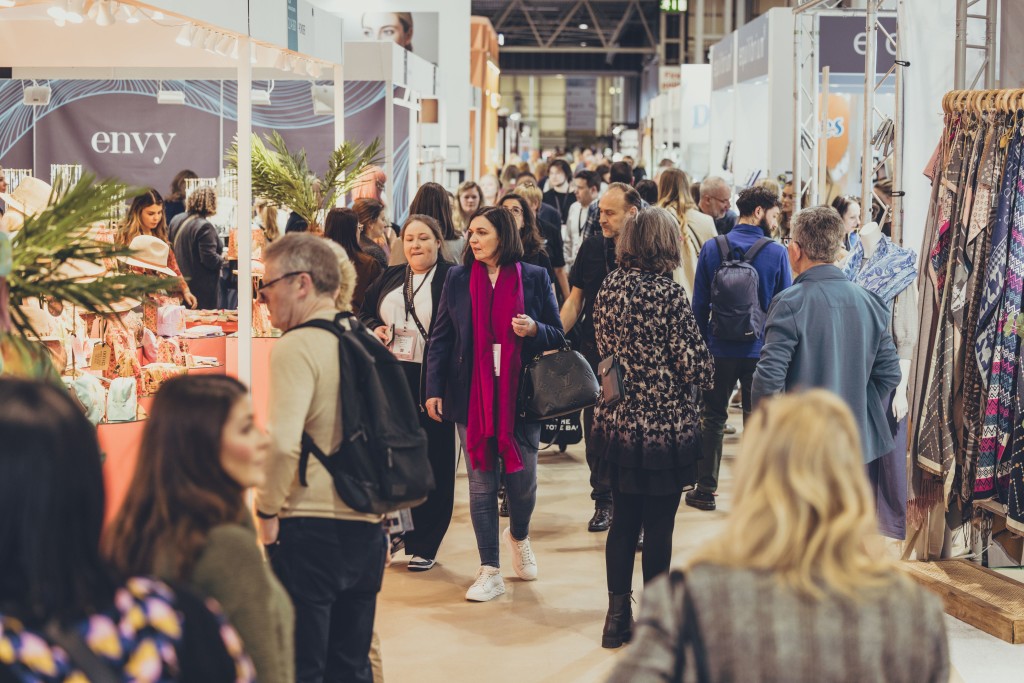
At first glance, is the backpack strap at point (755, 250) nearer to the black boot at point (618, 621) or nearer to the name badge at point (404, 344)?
the name badge at point (404, 344)

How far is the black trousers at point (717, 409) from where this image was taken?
5.71m

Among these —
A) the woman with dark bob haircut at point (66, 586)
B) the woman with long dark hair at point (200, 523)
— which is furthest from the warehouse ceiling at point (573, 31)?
the woman with dark bob haircut at point (66, 586)

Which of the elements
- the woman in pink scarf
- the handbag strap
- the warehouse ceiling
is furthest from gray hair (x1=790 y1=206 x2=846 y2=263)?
the warehouse ceiling

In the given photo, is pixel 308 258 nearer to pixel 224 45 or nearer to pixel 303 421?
pixel 303 421

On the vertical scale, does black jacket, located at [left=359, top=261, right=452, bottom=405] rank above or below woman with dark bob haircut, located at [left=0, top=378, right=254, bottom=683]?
above

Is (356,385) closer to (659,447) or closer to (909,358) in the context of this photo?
(659,447)

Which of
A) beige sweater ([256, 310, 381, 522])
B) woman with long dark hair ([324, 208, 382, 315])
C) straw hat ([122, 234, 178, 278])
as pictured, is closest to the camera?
beige sweater ([256, 310, 381, 522])

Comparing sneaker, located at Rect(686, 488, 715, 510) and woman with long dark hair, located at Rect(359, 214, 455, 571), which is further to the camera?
sneaker, located at Rect(686, 488, 715, 510)

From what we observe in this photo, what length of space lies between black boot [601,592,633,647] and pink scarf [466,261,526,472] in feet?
2.17

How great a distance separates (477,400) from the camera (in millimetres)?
4383

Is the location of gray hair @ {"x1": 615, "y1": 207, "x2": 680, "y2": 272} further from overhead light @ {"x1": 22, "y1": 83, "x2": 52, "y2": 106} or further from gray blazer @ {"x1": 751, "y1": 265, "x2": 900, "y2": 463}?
overhead light @ {"x1": 22, "y1": 83, "x2": 52, "y2": 106}

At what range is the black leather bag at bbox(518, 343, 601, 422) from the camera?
4.34 metres

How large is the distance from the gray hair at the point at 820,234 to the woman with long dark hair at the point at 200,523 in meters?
2.33

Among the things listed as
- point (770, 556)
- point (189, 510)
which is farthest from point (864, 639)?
point (189, 510)
